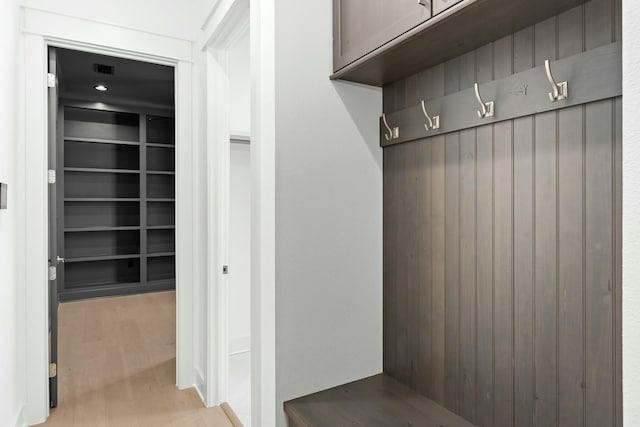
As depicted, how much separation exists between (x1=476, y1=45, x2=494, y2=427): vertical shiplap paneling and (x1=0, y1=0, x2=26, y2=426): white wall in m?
2.07

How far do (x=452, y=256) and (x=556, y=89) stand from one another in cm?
63

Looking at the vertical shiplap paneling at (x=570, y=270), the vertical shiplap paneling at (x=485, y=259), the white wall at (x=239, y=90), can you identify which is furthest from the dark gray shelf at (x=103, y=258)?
the vertical shiplap paneling at (x=570, y=270)

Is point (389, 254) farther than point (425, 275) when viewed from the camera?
Yes

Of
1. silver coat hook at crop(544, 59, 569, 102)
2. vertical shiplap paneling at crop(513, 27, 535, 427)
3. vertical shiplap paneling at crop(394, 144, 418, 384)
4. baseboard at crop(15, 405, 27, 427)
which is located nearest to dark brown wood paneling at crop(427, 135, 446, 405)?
vertical shiplap paneling at crop(394, 144, 418, 384)

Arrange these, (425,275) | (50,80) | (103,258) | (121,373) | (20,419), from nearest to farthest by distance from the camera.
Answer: (425,275) → (20,419) → (50,80) → (121,373) → (103,258)

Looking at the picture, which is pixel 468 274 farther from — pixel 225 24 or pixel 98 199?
pixel 98 199

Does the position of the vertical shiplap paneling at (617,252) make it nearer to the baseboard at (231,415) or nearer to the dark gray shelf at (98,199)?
the baseboard at (231,415)

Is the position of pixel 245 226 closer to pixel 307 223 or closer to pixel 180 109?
pixel 180 109

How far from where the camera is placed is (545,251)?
1112 mm

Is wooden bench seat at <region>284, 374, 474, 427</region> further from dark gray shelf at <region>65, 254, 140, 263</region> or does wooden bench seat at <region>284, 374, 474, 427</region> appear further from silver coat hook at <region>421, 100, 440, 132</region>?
dark gray shelf at <region>65, 254, 140, 263</region>

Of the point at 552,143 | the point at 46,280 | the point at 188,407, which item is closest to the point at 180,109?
the point at 46,280
